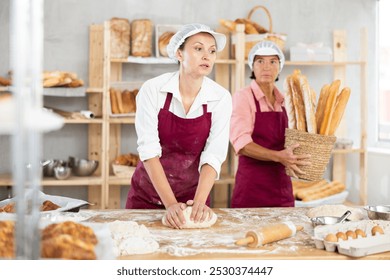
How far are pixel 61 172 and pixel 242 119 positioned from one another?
3.22ft

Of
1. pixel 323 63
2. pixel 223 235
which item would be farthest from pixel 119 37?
pixel 223 235

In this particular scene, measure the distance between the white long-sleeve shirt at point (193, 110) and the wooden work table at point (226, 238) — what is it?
0.20 meters

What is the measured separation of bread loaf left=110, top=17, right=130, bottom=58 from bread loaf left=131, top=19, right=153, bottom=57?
4 centimetres

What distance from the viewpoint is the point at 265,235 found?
1.27 m

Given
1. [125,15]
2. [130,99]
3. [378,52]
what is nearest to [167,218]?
[130,99]

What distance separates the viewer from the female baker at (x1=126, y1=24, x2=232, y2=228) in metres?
1.65

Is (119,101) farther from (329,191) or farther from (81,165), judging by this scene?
(329,191)

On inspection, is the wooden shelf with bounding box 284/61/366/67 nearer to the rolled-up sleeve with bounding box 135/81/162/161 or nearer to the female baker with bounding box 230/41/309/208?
the female baker with bounding box 230/41/309/208

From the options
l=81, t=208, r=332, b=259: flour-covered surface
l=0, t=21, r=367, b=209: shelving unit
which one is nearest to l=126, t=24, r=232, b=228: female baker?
l=81, t=208, r=332, b=259: flour-covered surface

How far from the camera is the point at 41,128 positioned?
2.59 feet

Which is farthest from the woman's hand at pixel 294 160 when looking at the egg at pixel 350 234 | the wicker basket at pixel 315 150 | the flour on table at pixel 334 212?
the egg at pixel 350 234
